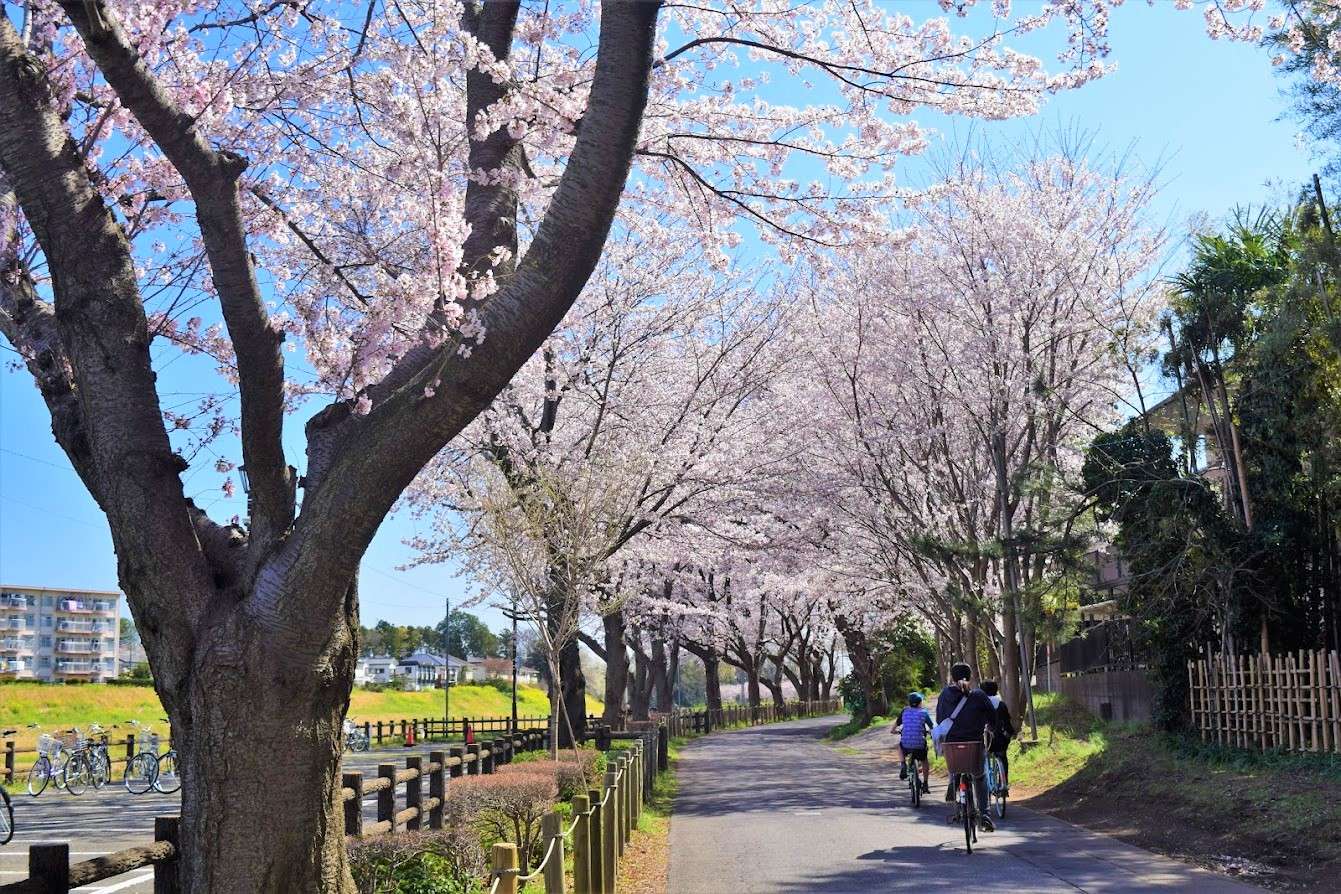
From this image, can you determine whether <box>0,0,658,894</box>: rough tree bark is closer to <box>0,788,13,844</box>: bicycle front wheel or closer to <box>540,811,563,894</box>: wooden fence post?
<box>540,811,563,894</box>: wooden fence post

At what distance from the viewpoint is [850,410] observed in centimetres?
2653

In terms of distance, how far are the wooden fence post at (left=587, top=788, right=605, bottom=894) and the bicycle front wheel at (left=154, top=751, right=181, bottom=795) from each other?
59.4ft

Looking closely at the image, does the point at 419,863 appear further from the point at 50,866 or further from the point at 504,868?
the point at 50,866

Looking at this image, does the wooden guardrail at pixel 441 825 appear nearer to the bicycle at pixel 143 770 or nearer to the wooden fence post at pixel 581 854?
the wooden fence post at pixel 581 854

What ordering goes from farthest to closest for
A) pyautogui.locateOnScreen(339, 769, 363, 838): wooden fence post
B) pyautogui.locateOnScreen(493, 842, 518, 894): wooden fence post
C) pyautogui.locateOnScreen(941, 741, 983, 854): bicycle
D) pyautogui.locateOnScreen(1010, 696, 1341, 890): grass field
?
pyautogui.locateOnScreen(941, 741, 983, 854): bicycle
pyautogui.locateOnScreen(1010, 696, 1341, 890): grass field
pyautogui.locateOnScreen(339, 769, 363, 838): wooden fence post
pyautogui.locateOnScreen(493, 842, 518, 894): wooden fence post

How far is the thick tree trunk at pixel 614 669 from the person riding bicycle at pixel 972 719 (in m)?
17.2

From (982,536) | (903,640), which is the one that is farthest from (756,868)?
(903,640)

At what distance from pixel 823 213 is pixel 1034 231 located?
16.4m

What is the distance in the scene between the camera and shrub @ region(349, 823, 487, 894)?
24.9 ft

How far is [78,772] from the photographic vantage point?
2556 centimetres

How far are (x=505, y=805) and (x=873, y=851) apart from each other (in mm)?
4188

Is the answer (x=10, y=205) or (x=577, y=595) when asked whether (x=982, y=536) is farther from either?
(x=10, y=205)

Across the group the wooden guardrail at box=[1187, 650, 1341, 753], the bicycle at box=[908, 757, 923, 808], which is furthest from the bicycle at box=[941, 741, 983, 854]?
the wooden guardrail at box=[1187, 650, 1341, 753]

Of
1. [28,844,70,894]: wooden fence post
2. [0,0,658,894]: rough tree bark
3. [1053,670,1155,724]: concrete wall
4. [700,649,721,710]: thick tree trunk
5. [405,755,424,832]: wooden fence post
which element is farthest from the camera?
A: [700,649,721,710]: thick tree trunk
